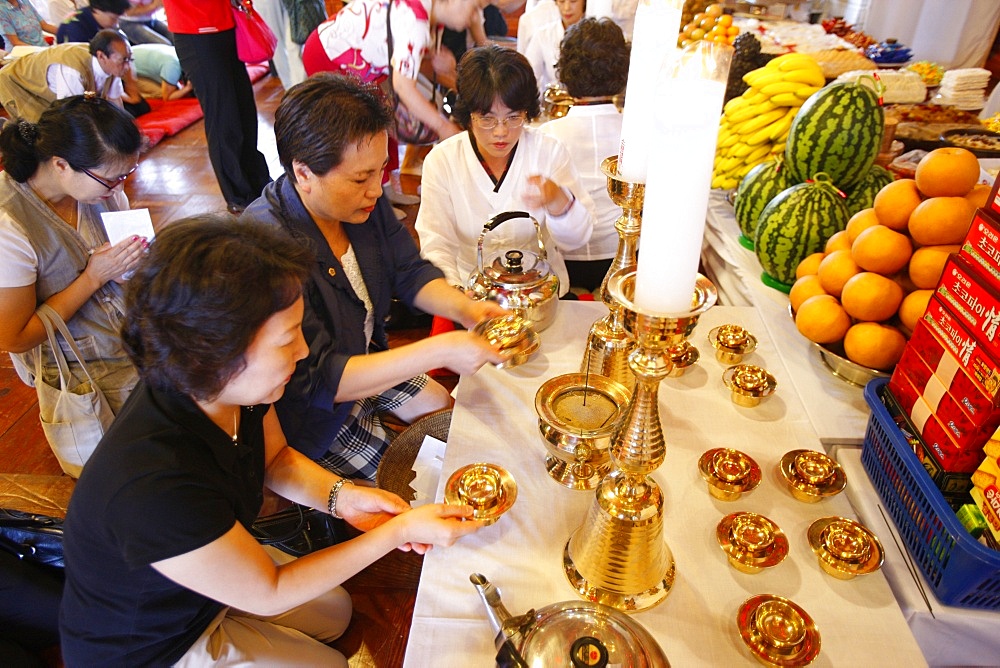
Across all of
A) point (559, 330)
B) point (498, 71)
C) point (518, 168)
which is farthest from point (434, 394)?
point (498, 71)

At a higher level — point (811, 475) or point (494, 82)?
point (494, 82)

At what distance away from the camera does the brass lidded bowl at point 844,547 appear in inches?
36.5

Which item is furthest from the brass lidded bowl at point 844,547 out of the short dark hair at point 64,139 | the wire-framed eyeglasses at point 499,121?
A: the short dark hair at point 64,139

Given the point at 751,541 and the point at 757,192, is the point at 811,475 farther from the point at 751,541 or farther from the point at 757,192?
the point at 757,192

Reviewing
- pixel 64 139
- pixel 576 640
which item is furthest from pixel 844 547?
pixel 64 139

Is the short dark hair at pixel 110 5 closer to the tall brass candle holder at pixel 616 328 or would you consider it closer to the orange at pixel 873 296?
the tall brass candle holder at pixel 616 328

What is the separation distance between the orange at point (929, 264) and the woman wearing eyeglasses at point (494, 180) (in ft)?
3.36

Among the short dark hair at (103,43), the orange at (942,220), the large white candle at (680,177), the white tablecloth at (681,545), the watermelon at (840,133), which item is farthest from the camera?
the short dark hair at (103,43)

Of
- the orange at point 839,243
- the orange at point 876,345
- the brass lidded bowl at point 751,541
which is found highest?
the orange at point 839,243

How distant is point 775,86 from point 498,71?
1047 mm

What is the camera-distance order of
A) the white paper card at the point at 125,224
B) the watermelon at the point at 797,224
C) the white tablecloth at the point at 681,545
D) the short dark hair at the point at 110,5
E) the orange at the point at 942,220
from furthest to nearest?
the short dark hair at the point at 110,5, the white paper card at the point at 125,224, the watermelon at the point at 797,224, the orange at the point at 942,220, the white tablecloth at the point at 681,545

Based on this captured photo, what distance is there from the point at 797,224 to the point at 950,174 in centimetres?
42

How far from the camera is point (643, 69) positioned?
0.93 m

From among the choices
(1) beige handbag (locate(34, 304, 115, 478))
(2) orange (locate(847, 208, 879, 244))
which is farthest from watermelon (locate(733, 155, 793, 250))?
(1) beige handbag (locate(34, 304, 115, 478))
